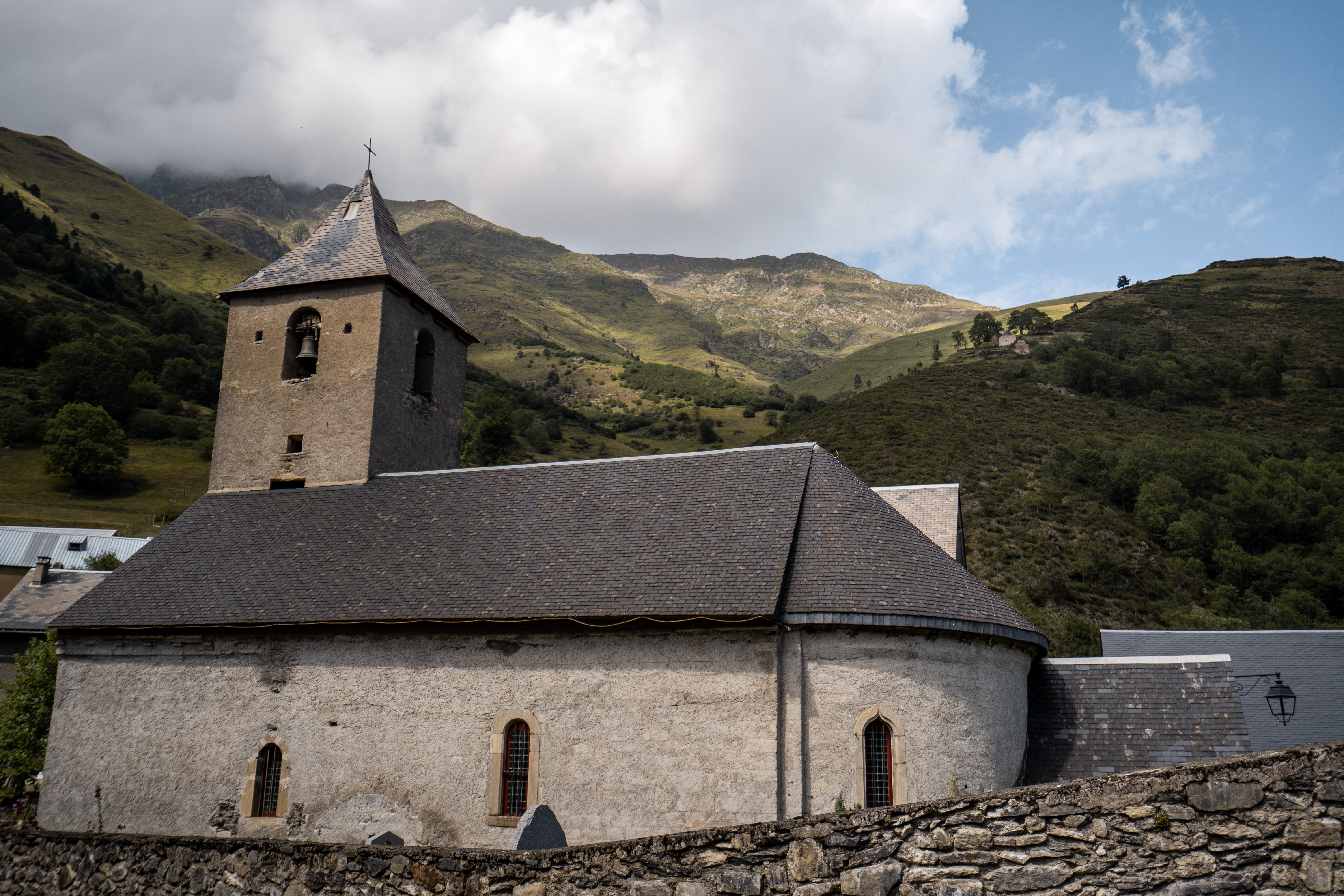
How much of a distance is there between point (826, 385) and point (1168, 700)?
538 feet

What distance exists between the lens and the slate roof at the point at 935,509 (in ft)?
67.8

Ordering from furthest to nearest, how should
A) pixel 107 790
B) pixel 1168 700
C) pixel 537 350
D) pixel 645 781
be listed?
pixel 537 350 → pixel 107 790 → pixel 1168 700 → pixel 645 781

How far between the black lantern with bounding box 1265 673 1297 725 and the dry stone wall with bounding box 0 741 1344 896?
1558cm

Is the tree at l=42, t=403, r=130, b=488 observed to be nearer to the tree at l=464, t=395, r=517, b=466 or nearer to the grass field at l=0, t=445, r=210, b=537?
the grass field at l=0, t=445, r=210, b=537

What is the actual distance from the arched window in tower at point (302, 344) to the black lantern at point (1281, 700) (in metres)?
22.8

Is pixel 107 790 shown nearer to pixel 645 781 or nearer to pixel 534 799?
pixel 534 799

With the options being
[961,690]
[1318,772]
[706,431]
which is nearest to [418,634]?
[961,690]

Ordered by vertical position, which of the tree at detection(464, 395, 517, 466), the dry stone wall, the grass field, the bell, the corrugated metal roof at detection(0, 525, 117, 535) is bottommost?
the dry stone wall

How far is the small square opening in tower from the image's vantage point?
66.9 feet

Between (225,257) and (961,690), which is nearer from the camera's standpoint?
(961,690)

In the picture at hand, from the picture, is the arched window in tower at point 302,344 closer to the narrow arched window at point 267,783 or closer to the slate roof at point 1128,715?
the narrow arched window at point 267,783

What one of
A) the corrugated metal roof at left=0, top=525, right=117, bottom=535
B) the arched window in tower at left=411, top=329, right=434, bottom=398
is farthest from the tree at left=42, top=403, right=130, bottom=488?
the arched window in tower at left=411, top=329, right=434, bottom=398

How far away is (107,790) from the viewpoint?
1578 centimetres

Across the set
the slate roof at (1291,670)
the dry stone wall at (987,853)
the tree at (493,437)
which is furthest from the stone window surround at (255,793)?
the tree at (493,437)
